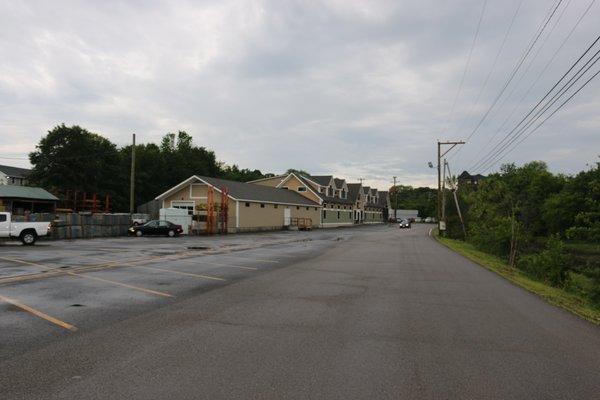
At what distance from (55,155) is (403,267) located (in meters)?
54.5

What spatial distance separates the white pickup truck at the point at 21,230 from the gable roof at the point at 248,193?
23.1 meters

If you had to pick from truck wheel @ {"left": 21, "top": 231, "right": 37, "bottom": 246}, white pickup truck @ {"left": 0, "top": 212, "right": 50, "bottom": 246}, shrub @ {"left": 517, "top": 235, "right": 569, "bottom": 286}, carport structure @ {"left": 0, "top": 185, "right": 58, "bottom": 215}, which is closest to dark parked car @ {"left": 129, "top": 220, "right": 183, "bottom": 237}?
white pickup truck @ {"left": 0, "top": 212, "right": 50, "bottom": 246}

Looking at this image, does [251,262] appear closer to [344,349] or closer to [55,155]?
[344,349]

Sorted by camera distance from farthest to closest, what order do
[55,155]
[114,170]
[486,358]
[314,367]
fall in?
1. [114,170]
2. [55,155]
3. [486,358]
4. [314,367]

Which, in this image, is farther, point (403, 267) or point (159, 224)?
point (159, 224)

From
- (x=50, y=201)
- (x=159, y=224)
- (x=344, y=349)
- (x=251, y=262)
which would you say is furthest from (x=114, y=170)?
(x=344, y=349)

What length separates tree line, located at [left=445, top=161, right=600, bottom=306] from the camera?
1633 cm

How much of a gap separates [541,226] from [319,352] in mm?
66792

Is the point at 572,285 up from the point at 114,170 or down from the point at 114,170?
down

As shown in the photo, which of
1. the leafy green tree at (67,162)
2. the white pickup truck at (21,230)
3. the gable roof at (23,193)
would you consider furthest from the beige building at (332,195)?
the white pickup truck at (21,230)

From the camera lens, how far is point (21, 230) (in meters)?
26.1

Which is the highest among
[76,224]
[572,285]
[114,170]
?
[114,170]

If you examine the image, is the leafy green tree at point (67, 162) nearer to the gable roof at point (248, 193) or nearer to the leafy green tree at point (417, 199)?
the gable roof at point (248, 193)

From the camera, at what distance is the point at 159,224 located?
38469mm
